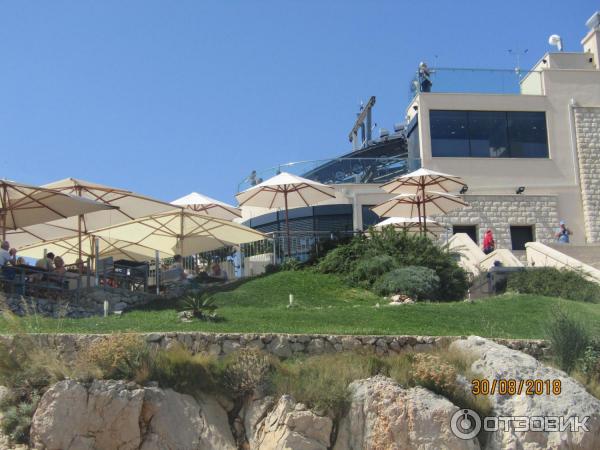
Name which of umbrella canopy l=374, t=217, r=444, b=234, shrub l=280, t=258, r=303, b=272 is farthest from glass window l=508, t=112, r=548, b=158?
shrub l=280, t=258, r=303, b=272

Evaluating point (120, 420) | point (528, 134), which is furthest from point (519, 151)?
point (120, 420)

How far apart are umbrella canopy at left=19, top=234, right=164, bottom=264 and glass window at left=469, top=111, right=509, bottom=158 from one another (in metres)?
16.7

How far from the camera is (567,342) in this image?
17.1m

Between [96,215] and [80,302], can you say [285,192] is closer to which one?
[96,215]

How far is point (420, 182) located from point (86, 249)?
11281 mm

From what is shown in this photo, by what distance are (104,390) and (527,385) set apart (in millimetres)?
7085

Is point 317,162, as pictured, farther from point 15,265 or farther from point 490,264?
point 15,265

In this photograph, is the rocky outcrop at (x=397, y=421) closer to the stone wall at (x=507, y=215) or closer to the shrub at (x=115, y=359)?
the shrub at (x=115, y=359)

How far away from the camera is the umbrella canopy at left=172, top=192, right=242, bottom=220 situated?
31.9 m

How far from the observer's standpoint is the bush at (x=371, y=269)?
24.7 meters

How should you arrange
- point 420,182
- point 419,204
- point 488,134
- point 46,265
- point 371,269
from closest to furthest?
point 46,265 → point 371,269 → point 420,182 → point 419,204 → point 488,134

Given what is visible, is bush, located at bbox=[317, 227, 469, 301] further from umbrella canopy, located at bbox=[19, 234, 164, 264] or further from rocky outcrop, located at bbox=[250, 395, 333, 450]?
rocky outcrop, located at bbox=[250, 395, 333, 450]

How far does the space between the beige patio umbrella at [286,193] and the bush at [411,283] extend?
194 inches
